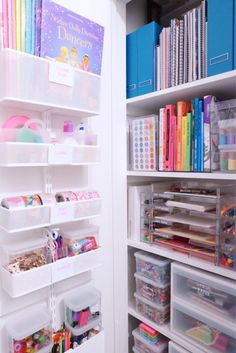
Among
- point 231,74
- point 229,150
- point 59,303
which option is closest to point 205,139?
point 229,150

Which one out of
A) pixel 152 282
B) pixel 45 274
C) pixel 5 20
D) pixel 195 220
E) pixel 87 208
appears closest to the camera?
pixel 5 20

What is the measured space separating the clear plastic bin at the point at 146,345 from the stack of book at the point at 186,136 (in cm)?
83

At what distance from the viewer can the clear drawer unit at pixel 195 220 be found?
965 mm

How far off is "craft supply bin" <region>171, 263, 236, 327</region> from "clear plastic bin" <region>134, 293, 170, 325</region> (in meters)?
0.11

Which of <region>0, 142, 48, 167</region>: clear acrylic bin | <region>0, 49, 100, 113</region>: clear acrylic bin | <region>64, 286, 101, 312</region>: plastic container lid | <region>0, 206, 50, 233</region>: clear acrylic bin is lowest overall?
<region>64, 286, 101, 312</region>: plastic container lid

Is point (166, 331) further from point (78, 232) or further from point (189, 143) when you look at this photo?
point (189, 143)

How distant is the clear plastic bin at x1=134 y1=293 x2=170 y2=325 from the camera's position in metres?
1.16

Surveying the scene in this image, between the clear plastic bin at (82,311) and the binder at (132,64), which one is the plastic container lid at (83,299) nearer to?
the clear plastic bin at (82,311)

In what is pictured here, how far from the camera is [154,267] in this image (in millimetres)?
1184

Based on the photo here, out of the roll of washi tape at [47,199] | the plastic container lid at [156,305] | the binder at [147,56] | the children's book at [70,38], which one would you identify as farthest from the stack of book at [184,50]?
the plastic container lid at [156,305]

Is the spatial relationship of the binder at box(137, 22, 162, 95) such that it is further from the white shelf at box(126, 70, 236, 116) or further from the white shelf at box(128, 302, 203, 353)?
the white shelf at box(128, 302, 203, 353)

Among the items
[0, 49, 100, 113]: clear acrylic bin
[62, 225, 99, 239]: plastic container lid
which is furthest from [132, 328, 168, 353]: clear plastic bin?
[0, 49, 100, 113]: clear acrylic bin

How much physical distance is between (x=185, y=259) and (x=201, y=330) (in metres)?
0.30

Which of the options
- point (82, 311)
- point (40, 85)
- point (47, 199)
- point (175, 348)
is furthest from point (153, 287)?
point (40, 85)
